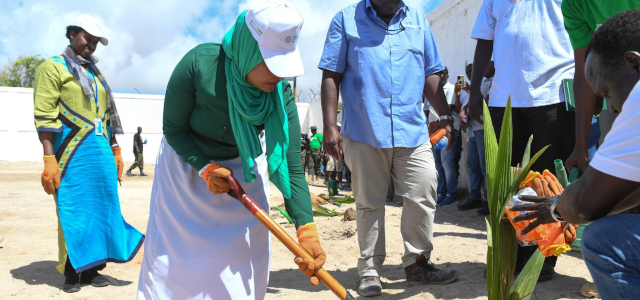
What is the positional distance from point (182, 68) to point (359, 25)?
5.11ft

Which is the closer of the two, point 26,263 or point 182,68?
point 182,68

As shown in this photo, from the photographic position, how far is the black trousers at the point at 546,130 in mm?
3258

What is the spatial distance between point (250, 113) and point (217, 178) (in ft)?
1.08

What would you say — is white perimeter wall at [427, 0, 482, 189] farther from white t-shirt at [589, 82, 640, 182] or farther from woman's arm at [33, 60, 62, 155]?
white t-shirt at [589, 82, 640, 182]

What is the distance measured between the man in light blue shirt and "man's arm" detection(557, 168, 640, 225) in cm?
175

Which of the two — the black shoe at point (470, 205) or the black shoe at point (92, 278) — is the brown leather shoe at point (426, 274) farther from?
Result: the black shoe at point (470, 205)

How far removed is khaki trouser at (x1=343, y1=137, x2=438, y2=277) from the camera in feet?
11.5

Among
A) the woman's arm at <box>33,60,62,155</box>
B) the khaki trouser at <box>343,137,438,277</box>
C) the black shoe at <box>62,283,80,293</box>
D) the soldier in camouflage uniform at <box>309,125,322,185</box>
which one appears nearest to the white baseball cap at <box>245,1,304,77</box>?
the khaki trouser at <box>343,137,438,277</box>

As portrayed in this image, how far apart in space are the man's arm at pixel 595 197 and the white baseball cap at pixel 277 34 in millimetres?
1095

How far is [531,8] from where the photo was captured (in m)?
3.28

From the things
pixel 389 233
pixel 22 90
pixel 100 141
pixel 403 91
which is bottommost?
pixel 22 90

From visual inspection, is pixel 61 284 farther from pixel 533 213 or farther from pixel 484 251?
pixel 533 213

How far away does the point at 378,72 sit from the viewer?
3.50 metres

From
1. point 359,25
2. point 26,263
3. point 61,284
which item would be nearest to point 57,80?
point 61,284
